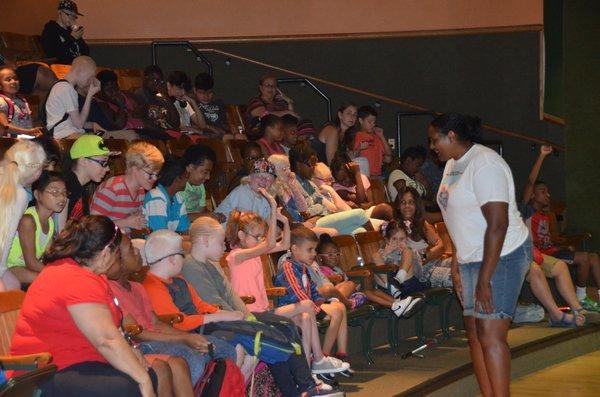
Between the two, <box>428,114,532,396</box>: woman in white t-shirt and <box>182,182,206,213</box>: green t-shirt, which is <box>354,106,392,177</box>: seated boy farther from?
<box>428,114,532,396</box>: woman in white t-shirt

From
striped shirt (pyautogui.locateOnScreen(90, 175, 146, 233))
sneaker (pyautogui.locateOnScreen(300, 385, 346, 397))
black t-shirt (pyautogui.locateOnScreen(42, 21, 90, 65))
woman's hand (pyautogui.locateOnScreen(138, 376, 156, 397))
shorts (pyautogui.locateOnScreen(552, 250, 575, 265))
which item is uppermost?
black t-shirt (pyautogui.locateOnScreen(42, 21, 90, 65))

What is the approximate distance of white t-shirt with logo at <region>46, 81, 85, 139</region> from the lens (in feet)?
23.8

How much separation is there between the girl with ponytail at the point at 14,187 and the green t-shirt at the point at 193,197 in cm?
220

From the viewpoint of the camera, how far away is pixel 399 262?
741cm

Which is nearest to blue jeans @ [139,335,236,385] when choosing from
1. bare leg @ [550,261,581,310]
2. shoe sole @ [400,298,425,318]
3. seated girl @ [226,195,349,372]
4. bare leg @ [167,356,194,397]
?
bare leg @ [167,356,194,397]

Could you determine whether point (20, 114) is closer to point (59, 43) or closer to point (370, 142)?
point (59, 43)

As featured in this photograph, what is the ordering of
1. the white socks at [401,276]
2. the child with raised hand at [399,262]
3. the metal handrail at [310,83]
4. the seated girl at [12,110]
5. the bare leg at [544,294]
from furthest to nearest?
the metal handrail at [310,83] < the bare leg at [544,294] < the white socks at [401,276] < the child with raised hand at [399,262] < the seated girl at [12,110]

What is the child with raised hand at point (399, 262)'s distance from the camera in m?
7.18

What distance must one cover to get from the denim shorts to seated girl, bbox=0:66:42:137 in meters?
3.09

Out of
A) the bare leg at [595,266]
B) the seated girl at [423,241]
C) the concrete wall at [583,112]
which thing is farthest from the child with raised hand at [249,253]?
the concrete wall at [583,112]

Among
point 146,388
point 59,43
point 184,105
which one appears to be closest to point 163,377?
point 146,388

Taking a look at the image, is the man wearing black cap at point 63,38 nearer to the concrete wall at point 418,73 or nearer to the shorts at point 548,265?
the concrete wall at point 418,73

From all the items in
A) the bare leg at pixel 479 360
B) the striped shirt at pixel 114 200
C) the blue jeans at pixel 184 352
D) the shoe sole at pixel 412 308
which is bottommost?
the shoe sole at pixel 412 308

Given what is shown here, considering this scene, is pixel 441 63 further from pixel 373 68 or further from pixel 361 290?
pixel 361 290
